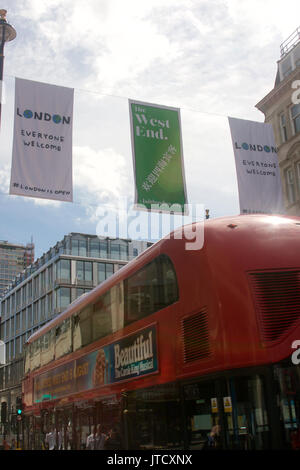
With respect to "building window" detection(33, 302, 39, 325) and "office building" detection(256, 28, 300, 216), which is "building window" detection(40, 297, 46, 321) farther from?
"office building" detection(256, 28, 300, 216)

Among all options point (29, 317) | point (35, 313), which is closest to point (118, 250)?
point (35, 313)

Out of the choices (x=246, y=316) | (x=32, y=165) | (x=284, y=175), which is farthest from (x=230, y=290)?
(x=284, y=175)

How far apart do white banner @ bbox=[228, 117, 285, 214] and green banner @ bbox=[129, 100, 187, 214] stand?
197 cm

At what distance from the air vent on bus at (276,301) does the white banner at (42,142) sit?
6.44 metres

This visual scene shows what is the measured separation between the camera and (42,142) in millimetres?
12844

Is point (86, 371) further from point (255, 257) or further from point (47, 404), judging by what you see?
point (255, 257)

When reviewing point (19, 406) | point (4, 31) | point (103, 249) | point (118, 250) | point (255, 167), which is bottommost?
point (19, 406)

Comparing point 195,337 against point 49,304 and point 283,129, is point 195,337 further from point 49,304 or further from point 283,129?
point 49,304

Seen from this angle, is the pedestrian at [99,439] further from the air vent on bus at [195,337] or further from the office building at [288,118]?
the office building at [288,118]

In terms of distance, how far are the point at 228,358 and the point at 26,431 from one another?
13536 mm

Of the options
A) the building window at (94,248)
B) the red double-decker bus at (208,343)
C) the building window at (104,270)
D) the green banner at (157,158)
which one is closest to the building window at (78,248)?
the building window at (94,248)

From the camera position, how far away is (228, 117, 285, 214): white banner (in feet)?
49.9

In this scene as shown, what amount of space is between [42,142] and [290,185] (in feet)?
57.0

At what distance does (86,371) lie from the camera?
39.3 feet
